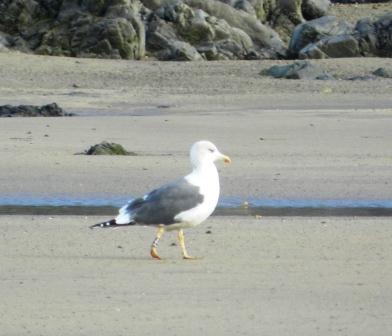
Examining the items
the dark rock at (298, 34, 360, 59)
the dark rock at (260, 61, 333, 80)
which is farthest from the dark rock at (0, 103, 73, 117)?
the dark rock at (298, 34, 360, 59)

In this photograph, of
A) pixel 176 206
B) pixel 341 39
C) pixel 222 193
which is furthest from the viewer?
pixel 341 39

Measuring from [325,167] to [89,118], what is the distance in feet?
18.4

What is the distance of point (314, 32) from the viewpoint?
1293 inches

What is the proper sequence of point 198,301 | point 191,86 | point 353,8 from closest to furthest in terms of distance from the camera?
point 198,301 → point 191,86 → point 353,8

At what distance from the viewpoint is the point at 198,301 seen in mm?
8008

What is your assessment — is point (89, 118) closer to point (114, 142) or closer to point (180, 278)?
point (114, 142)

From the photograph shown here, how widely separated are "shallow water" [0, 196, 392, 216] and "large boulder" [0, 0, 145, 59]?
713 inches

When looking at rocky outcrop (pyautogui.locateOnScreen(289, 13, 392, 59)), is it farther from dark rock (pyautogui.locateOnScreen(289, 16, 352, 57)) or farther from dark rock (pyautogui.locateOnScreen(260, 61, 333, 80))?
dark rock (pyautogui.locateOnScreen(260, 61, 333, 80))

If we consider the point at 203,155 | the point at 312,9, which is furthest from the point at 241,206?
the point at 312,9

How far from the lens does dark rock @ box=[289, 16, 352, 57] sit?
32.3m

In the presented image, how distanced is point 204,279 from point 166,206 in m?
0.78

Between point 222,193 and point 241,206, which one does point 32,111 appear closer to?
point 222,193

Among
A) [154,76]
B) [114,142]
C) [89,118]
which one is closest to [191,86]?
[154,76]

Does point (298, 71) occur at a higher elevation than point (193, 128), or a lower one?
lower
